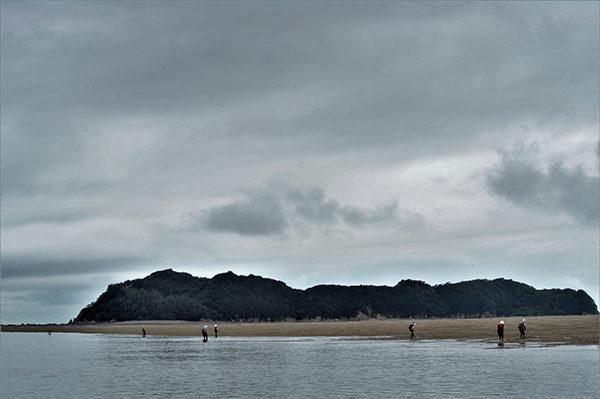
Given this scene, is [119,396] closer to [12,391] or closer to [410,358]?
[12,391]

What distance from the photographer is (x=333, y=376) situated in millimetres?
34062

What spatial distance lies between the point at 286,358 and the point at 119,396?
68.6 feet

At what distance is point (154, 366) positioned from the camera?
143ft

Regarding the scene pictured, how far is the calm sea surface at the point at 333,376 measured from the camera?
27938 mm

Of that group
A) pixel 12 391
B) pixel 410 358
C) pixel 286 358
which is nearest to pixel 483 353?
pixel 410 358

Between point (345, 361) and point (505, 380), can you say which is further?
point (345, 361)

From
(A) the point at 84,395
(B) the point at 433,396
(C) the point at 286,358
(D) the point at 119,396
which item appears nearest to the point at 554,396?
(B) the point at 433,396

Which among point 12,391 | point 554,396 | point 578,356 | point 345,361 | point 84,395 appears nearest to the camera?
point 554,396

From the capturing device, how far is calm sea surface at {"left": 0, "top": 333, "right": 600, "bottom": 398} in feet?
91.7

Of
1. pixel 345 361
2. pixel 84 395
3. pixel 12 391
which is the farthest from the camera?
pixel 345 361

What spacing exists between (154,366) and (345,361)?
1413cm

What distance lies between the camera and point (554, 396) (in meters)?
Answer: 24.9

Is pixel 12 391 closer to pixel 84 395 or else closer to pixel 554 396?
pixel 84 395

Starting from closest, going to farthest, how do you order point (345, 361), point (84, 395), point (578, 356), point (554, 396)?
point (554, 396) < point (84, 395) < point (578, 356) < point (345, 361)
